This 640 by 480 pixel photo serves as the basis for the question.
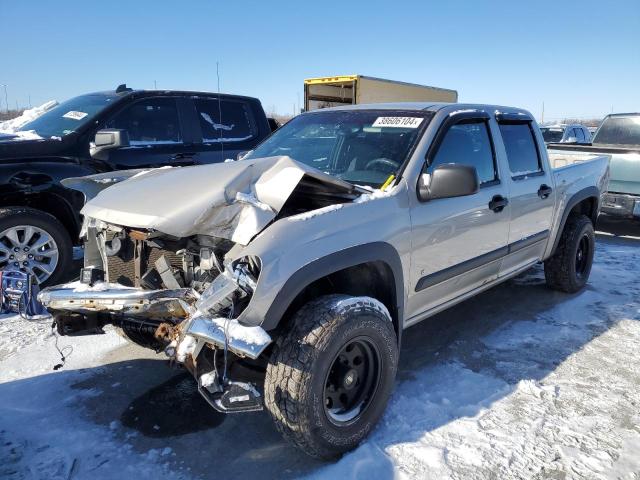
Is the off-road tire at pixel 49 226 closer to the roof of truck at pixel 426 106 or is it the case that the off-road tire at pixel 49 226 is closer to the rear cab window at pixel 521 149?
the roof of truck at pixel 426 106

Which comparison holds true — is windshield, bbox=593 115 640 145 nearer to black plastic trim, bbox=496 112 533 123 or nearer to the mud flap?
black plastic trim, bbox=496 112 533 123

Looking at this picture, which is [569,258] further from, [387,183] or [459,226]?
[387,183]

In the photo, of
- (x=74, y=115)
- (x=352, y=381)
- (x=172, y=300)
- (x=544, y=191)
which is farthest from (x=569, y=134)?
(x=172, y=300)

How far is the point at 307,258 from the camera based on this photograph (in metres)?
2.44

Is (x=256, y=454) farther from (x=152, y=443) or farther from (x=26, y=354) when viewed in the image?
(x=26, y=354)

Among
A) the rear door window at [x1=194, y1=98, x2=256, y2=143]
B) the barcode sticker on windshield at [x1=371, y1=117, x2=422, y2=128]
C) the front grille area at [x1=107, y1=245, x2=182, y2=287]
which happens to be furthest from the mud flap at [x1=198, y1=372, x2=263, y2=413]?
the rear door window at [x1=194, y1=98, x2=256, y2=143]

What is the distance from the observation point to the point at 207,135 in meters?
6.05

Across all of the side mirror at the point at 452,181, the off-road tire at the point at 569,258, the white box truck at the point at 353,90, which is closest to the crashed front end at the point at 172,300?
the side mirror at the point at 452,181

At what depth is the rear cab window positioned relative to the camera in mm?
4172

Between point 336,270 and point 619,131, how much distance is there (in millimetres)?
9116

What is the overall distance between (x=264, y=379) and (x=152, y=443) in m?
0.74

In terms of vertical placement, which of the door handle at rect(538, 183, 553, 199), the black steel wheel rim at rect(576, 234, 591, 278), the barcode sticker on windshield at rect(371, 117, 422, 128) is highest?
the barcode sticker on windshield at rect(371, 117, 422, 128)

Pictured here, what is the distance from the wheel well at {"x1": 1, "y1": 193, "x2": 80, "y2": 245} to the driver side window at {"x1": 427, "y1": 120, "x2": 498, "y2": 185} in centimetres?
356

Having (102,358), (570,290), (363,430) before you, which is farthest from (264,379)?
(570,290)
